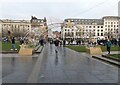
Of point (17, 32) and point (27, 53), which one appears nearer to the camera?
point (27, 53)

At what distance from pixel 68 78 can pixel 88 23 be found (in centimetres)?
18328

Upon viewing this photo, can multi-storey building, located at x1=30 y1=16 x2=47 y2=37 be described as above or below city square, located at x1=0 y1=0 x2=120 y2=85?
above

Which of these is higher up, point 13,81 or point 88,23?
point 88,23

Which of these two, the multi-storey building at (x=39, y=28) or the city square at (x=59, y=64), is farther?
the multi-storey building at (x=39, y=28)

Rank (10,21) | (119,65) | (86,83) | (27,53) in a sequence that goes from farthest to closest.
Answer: (10,21) → (27,53) → (119,65) → (86,83)

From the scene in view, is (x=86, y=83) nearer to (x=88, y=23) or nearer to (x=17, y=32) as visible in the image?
(x=17, y=32)

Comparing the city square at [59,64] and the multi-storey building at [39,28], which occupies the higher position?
the multi-storey building at [39,28]

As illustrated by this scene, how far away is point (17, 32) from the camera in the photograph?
14175cm

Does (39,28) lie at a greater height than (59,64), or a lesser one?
greater

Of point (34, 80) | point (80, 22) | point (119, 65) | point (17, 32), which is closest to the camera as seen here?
point (34, 80)

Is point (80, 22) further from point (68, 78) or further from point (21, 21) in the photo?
point (68, 78)

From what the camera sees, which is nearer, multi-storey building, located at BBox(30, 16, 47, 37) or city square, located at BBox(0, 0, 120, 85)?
city square, located at BBox(0, 0, 120, 85)

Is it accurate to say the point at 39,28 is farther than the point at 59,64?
Yes

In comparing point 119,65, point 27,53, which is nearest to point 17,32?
point 27,53
